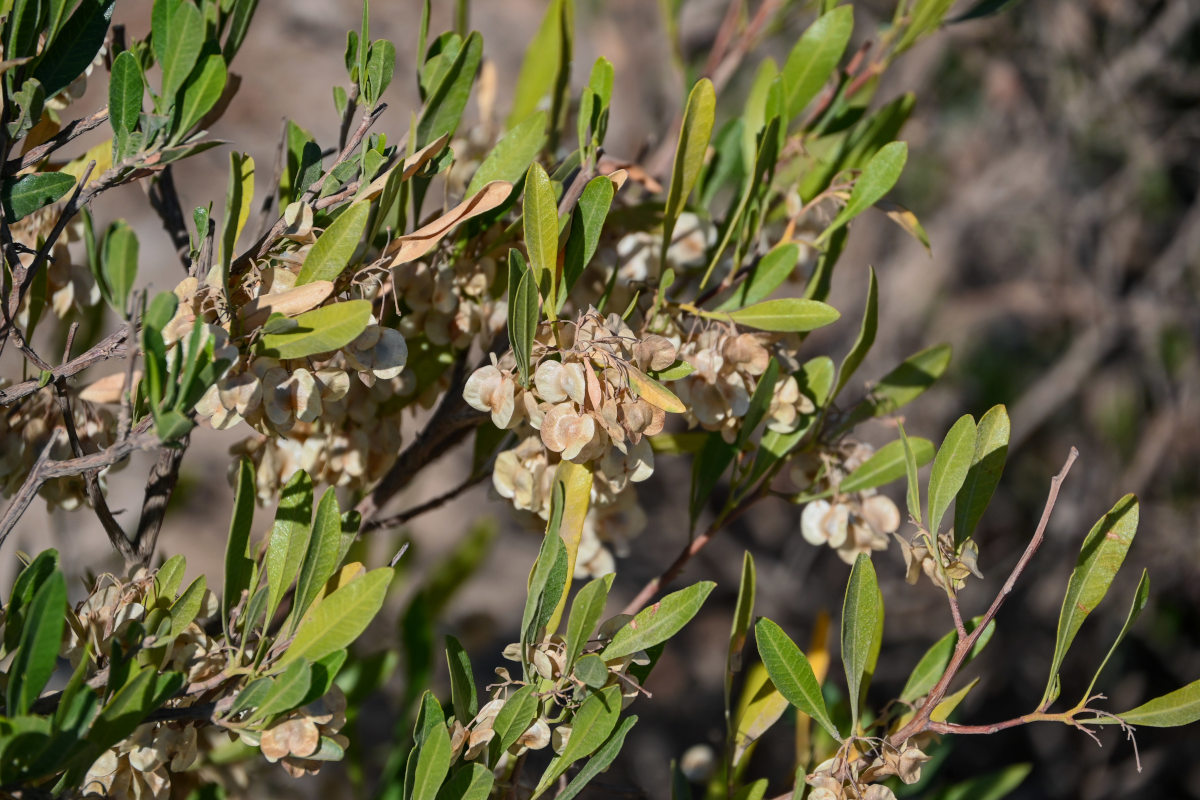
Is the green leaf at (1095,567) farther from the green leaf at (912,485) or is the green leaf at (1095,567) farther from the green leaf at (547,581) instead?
the green leaf at (547,581)

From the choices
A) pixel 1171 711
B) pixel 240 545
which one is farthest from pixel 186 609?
pixel 1171 711

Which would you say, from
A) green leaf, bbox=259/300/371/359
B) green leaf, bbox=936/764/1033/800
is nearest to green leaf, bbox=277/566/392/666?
green leaf, bbox=259/300/371/359

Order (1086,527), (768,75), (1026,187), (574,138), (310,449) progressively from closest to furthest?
1. (310,449)
2. (768,75)
3. (574,138)
4. (1086,527)
5. (1026,187)

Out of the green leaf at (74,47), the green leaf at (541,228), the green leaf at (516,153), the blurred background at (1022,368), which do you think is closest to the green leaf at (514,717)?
the green leaf at (541,228)

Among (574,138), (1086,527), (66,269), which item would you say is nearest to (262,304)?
(66,269)

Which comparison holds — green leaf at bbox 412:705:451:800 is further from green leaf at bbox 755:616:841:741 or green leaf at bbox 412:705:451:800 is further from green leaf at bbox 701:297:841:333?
green leaf at bbox 701:297:841:333

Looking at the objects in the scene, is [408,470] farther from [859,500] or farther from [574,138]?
[574,138]

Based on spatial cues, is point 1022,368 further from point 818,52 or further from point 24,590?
point 24,590
